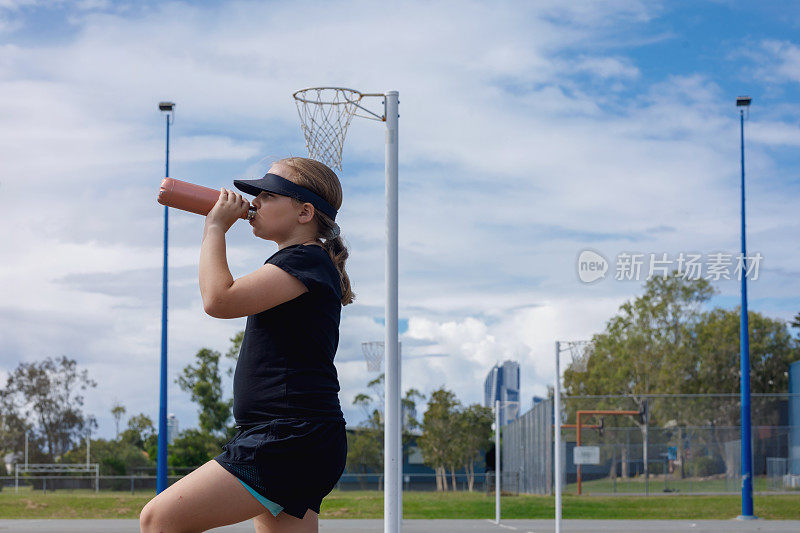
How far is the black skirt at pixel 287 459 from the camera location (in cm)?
262

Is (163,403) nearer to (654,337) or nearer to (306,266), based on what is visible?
(306,266)

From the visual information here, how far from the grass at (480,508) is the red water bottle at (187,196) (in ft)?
66.2

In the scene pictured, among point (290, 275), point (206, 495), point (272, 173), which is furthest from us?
point (272, 173)

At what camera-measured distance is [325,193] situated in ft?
9.91

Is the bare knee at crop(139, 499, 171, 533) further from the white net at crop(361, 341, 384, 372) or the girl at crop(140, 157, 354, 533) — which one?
the white net at crop(361, 341, 384, 372)

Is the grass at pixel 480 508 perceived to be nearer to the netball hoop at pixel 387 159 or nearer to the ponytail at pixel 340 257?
the netball hoop at pixel 387 159

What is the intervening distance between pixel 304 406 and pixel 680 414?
2899 centimetres

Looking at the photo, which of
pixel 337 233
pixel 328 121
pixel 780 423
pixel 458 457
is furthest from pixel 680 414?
pixel 337 233

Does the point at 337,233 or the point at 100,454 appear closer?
the point at 337,233

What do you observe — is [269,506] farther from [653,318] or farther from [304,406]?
[653,318]

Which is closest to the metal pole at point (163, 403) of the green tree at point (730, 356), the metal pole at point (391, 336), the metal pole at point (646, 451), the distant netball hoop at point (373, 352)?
the distant netball hoop at point (373, 352)

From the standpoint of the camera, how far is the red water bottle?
111 inches

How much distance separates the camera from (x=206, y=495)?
2.55 meters

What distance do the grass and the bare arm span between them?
66.4ft
